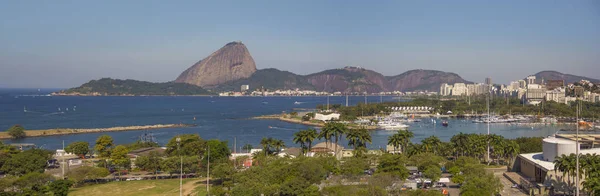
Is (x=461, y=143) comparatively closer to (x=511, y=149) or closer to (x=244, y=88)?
(x=511, y=149)

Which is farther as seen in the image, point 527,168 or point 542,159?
point 527,168

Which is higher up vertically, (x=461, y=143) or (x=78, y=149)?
(x=461, y=143)

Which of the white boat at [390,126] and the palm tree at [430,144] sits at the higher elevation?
the palm tree at [430,144]

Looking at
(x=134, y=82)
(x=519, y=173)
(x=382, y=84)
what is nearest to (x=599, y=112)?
(x=519, y=173)

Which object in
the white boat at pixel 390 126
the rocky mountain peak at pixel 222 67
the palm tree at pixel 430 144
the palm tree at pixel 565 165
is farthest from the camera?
the rocky mountain peak at pixel 222 67

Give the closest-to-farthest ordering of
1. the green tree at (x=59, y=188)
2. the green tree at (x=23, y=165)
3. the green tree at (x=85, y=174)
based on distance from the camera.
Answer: the green tree at (x=59, y=188), the green tree at (x=85, y=174), the green tree at (x=23, y=165)

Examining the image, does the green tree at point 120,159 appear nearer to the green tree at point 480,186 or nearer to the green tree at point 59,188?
the green tree at point 59,188

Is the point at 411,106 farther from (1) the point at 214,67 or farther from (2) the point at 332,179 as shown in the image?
(1) the point at 214,67

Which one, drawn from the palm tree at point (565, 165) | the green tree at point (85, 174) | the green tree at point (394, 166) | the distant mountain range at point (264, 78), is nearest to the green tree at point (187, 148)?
the green tree at point (85, 174)

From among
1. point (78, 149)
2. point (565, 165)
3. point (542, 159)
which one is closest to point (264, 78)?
point (78, 149)

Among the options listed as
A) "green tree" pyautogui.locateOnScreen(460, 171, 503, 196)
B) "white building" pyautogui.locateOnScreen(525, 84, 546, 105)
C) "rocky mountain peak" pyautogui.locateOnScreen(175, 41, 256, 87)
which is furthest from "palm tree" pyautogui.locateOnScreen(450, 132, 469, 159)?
"rocky mountain peak" pyautogui.locateOnScreen(175, 41, 256, 87)
